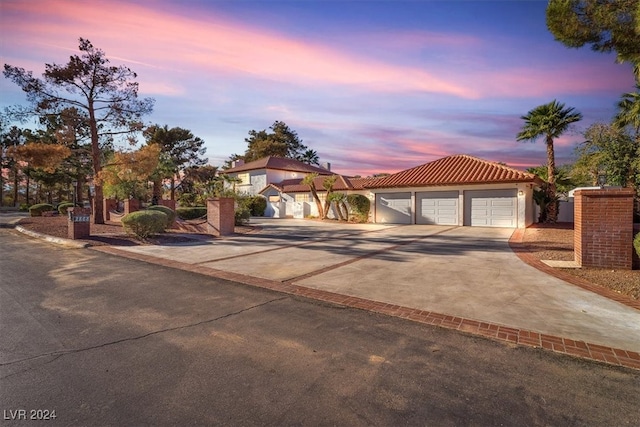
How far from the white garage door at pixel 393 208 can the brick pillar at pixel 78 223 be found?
55.4 feet

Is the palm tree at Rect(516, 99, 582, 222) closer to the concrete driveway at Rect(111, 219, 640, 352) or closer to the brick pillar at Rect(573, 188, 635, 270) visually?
the concrete driveway at Rect(111, 219, 640, 352)

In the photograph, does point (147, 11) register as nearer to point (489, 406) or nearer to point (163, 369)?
point (163, 369)

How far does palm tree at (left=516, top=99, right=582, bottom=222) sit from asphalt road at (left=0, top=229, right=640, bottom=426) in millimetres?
19379

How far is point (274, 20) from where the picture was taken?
29.9ft

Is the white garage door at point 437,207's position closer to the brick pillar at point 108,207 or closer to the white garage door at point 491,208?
the white garage door at point 491,208

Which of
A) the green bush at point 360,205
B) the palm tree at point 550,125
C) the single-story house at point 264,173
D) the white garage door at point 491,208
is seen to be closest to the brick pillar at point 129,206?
the green bush at point 360,205

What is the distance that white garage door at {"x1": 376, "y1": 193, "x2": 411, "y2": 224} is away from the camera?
21.1 m

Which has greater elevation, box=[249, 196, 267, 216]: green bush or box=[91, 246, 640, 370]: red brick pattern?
box=[249, 196, 267, 216]: green bush

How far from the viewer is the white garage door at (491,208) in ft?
57.9

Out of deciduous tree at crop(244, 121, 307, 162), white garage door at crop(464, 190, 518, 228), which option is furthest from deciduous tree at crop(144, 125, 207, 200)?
white garage door at crop(464, 190, 518, 228)

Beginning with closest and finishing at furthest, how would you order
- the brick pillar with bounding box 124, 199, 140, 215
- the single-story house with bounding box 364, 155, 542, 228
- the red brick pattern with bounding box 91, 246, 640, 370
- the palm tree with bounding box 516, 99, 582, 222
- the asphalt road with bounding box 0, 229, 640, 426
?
1. the asphalt road with bounding box 0, 229, 640, 426
2. the red brick pattern with bounding box 91, 246, 640, 370
3. the single-story house with bounding box 364, 155, 542, 228
4. the palm tree with bounding box 516, 99, 582, 222
5. the brick pillar with bounding box 124, 199, 140, 215

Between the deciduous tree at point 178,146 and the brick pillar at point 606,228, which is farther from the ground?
the deciduous tree at point 178,146

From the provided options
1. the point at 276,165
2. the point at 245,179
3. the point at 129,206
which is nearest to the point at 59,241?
the point at 129,206

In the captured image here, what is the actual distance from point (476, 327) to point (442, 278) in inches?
97.8
